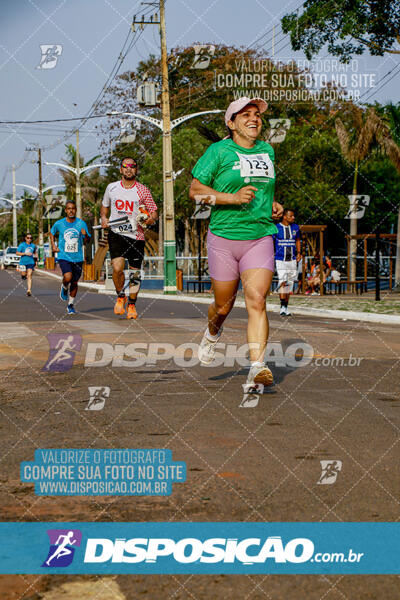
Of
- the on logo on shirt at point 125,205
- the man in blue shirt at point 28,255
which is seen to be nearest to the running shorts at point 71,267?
the on logo on shirt at point 125,205

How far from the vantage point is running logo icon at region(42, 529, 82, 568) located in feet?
9.09

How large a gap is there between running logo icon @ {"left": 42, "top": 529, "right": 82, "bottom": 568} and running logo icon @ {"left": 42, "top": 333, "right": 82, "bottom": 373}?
434 centimetres

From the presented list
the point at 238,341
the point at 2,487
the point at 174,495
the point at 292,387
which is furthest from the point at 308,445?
the point at 238,341

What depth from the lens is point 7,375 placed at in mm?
7051

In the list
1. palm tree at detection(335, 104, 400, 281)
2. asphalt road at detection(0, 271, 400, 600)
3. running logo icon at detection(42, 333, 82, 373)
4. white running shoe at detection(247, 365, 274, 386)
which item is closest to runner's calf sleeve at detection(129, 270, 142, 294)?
running logo icon at detection(42, 333, 82, 373)

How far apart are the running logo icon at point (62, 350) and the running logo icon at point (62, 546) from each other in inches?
171

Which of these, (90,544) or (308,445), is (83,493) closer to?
(90,544)

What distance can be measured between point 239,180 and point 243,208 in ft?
0.69

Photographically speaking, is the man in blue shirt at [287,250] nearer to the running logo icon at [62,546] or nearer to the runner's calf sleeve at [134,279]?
the runner's calf sleeve at [134,279]

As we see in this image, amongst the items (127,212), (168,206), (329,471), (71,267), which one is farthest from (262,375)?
(168,206)

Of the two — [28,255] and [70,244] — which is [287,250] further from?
[28,255]

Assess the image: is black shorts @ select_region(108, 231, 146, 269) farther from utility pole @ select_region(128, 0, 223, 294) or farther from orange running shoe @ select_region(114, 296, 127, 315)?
utility pole @ select_region(128, 0, 223, 294)

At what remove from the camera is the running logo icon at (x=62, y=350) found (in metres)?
7.61

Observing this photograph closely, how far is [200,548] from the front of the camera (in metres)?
2.87
